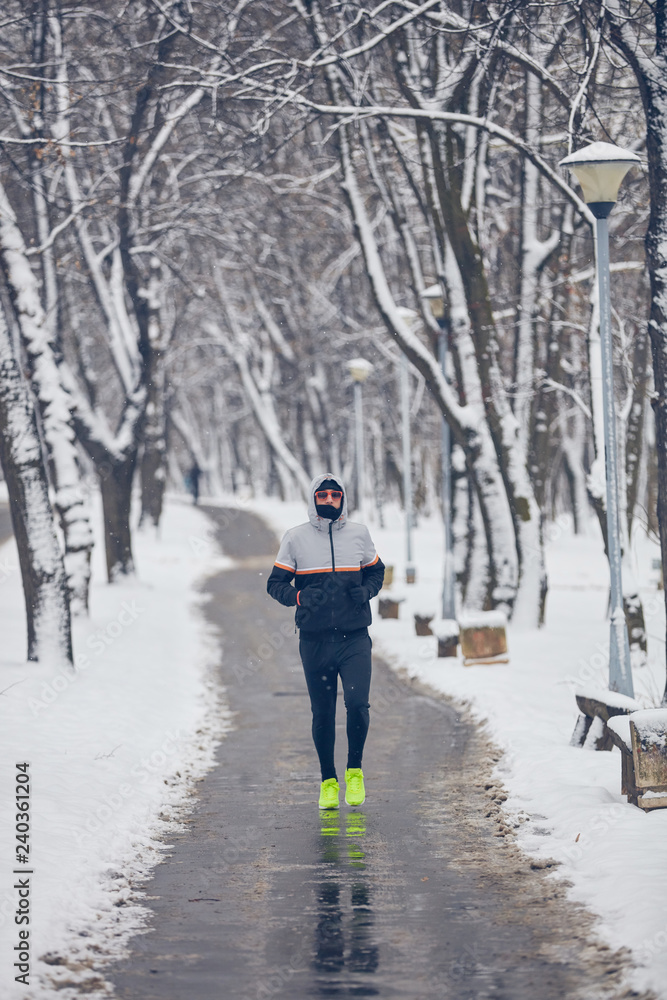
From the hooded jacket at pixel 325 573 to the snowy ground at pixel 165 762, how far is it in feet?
5.03

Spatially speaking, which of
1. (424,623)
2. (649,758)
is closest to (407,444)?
(424,623)

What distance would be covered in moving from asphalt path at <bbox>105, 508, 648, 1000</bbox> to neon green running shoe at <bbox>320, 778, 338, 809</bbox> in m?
0.06

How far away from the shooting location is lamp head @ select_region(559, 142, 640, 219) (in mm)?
9766

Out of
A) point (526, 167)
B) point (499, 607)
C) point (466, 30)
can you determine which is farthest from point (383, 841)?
point (526, 167)

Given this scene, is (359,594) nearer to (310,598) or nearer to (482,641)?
(310,598)

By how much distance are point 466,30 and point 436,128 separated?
4.89 metres

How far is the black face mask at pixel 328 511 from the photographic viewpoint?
7289 millimetres

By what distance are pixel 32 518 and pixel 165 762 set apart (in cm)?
403

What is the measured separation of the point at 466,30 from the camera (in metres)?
10.8

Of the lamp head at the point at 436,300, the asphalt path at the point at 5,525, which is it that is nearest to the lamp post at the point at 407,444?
the lamp head at the point at 436,300

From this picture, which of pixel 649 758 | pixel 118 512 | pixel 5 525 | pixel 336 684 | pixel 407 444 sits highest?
pixel 407 444

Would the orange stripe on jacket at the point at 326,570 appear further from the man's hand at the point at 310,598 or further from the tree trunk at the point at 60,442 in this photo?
the tree trunk at the point at 60,442

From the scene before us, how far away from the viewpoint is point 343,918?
17.9 feet

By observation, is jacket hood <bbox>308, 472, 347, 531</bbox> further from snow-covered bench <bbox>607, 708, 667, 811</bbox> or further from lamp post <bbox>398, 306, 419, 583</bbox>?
lamp post <bbox>398, 306, 419, 583</bbox>
